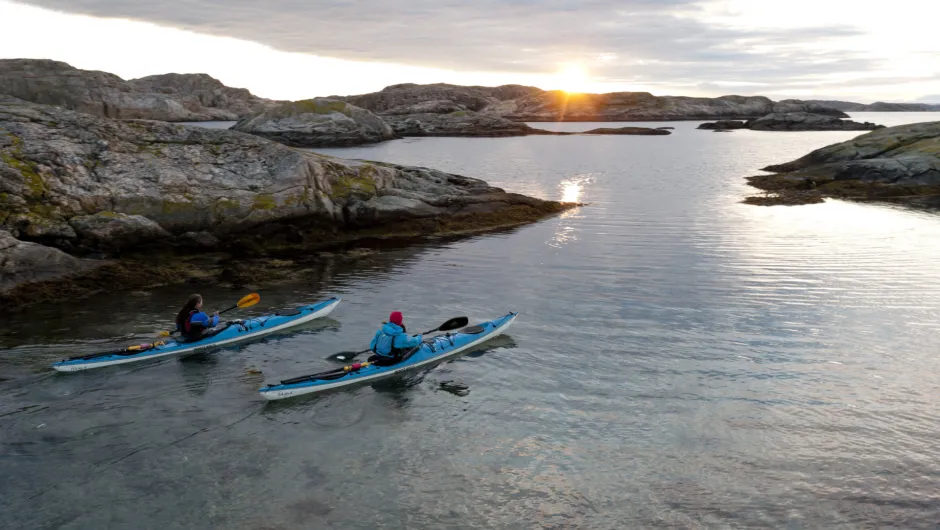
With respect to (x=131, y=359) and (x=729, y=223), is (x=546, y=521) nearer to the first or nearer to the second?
(x=131, y=359)

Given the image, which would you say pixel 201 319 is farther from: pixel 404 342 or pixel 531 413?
pixel 531 413

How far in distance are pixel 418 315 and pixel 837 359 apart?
1128cm

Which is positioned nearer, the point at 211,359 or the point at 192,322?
the point at 211,359

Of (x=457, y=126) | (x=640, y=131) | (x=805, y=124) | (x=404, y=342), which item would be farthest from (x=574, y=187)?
(x=805, y=124)

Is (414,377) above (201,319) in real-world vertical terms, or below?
below

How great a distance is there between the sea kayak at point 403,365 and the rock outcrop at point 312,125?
3221 inches

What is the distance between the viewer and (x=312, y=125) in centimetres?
9750

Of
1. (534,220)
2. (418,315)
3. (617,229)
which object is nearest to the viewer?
(418,315)

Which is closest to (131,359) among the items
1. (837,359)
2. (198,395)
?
(198,395)

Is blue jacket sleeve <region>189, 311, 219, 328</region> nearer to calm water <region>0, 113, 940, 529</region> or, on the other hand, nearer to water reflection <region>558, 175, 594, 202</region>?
calm water <region>0, 113, 940, 529</region>

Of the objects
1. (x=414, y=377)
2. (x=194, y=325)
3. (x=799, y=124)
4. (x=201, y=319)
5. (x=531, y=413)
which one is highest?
(x=799, y=124)

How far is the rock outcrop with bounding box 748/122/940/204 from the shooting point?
44.2 m

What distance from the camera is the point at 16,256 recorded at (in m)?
20.5

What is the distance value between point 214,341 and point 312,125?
8595 cm
